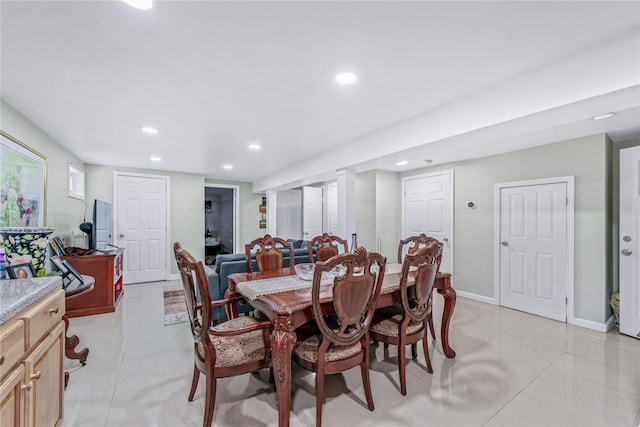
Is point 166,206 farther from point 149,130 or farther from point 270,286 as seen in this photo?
point 270,286

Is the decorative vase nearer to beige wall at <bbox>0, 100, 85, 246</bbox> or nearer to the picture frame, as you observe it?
the picture frame

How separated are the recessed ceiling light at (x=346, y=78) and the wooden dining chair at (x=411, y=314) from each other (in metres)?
1.37

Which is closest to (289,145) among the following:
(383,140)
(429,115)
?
(383,140)

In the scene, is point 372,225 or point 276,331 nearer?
point 276,331

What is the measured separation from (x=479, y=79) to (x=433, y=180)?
9.83 ft

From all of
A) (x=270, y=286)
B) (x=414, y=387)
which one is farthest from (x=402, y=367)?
(x=270, y=286)

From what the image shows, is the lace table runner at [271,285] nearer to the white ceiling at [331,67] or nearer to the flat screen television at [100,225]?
the white ceiling at [331,67]

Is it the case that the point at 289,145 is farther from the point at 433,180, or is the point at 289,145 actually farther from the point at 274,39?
the point at 433,180

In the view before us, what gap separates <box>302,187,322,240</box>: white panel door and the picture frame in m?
4.62

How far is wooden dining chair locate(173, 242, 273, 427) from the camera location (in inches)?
62.1

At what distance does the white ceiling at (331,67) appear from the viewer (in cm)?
145

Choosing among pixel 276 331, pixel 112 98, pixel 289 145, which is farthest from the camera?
pixel 289 145

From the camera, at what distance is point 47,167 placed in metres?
3.28

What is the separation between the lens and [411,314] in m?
2.12
